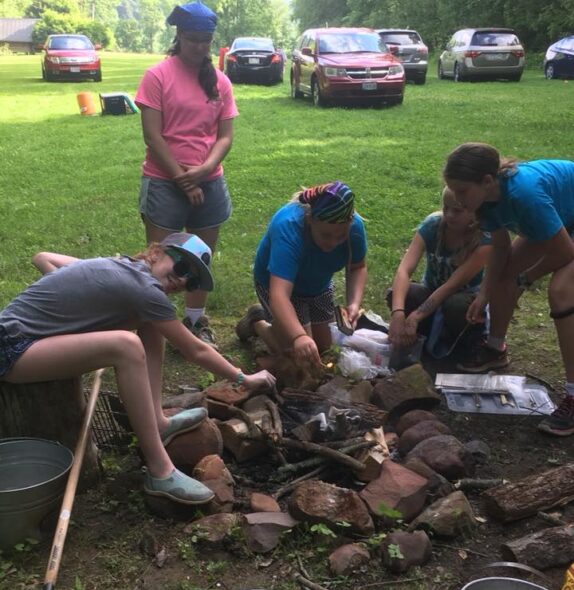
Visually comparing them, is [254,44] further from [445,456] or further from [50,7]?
[50,7]

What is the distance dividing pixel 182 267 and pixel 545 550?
1.69 metres

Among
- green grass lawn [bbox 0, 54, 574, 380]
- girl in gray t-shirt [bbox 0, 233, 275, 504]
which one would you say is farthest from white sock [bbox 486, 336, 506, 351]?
girl in gray t-shirt [bbox 0, 233, 275, 504]

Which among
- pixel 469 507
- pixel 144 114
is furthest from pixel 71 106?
pixel 469 507

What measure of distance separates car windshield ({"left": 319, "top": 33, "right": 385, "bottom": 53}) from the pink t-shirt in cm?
1099

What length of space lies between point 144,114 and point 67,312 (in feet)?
5.55

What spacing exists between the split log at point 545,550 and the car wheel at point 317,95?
1271 centimetres

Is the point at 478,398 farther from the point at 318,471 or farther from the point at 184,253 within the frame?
the point at 184,253

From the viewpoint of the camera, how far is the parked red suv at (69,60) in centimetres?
2123

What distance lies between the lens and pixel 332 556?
7.83ft

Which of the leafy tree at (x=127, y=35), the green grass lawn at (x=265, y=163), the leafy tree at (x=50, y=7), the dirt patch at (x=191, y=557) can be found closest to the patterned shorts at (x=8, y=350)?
the dirt patch at (x=191, y=557)

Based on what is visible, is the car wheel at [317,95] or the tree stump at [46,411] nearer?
the tree stump at [46,411]

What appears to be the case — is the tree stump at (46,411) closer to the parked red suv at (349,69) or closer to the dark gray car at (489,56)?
the parked red suv at (349,69)

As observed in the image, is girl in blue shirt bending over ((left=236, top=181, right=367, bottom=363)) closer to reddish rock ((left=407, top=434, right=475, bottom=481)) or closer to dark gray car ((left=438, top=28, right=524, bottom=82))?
reddish rock ((left=407, top=434, right=475, bottom=481))

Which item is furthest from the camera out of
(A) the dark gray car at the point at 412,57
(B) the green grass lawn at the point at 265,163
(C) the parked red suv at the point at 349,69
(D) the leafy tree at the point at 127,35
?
(D) the leafy tree at the point at 127,35
